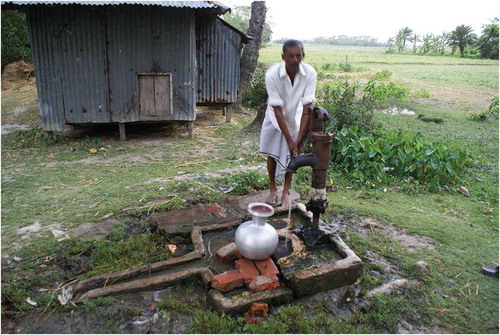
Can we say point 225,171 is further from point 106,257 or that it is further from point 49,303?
point 49,303

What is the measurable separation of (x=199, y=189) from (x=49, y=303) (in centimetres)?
229

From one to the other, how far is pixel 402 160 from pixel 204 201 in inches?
113

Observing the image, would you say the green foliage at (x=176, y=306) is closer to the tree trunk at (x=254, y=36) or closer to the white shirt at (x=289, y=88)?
the white shirt at (x=289, y=88)

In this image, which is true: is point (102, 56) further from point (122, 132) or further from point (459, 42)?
point (459, 42)

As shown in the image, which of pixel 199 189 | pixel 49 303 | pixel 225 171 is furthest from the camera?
pixel 225 171

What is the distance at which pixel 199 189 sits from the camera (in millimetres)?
4656

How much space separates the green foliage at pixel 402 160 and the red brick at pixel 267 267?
2.65 metres

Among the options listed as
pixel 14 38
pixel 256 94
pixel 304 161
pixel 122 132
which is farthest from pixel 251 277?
pixel 14 38

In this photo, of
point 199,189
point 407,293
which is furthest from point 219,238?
point 407,293

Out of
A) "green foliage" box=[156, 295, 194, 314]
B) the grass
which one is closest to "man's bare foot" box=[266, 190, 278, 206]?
the grass

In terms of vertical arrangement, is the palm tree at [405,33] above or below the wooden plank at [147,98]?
above

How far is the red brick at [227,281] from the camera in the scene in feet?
8.79

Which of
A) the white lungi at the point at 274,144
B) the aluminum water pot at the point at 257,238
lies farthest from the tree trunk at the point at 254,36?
the aluminum water pot at the point at 257,238

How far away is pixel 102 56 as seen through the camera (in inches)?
262
